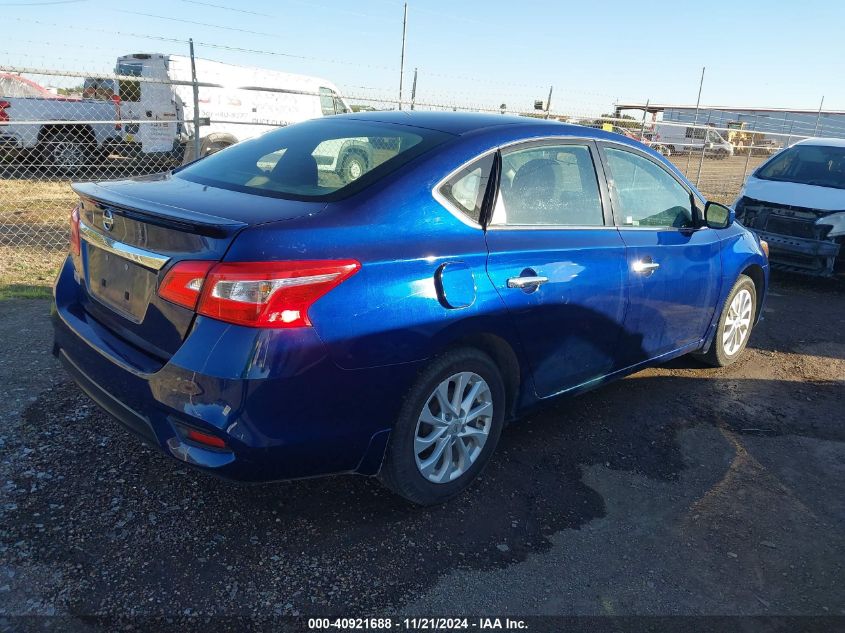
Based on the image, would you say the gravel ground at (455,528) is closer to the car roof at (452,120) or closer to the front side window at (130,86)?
the car roof at (452,120)

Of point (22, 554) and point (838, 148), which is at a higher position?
point (838, 148)

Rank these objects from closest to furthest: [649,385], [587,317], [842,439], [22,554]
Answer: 1. [22,554]
2. [587,317]
3. [842,439]
4. [649,385]

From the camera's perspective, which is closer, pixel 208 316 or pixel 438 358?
pixel 208 316

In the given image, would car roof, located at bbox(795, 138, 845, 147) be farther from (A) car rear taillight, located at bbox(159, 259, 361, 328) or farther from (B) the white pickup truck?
(B) the white pickup truck

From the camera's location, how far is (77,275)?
3051mm

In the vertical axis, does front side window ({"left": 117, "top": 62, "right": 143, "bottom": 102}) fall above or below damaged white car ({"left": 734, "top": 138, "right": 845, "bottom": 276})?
above

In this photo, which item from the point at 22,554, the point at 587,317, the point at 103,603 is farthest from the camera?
the point at 587,317

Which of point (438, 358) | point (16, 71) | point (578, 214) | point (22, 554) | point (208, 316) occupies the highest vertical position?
point (16, 71)

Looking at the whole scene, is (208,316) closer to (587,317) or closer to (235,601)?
(235,601)

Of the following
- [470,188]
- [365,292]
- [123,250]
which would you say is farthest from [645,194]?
[123,250]

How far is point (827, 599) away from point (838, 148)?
25.8 feet

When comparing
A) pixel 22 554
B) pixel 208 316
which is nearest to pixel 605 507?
pixel 208 316

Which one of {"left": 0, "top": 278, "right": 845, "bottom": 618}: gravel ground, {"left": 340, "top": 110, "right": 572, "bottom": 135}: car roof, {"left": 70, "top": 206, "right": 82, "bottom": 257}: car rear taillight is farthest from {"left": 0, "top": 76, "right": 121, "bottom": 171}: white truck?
{"left": 340, "top": 110, "right": 572, "bottom": 135}: car roof

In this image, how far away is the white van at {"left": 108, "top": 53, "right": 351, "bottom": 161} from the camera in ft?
41.6
